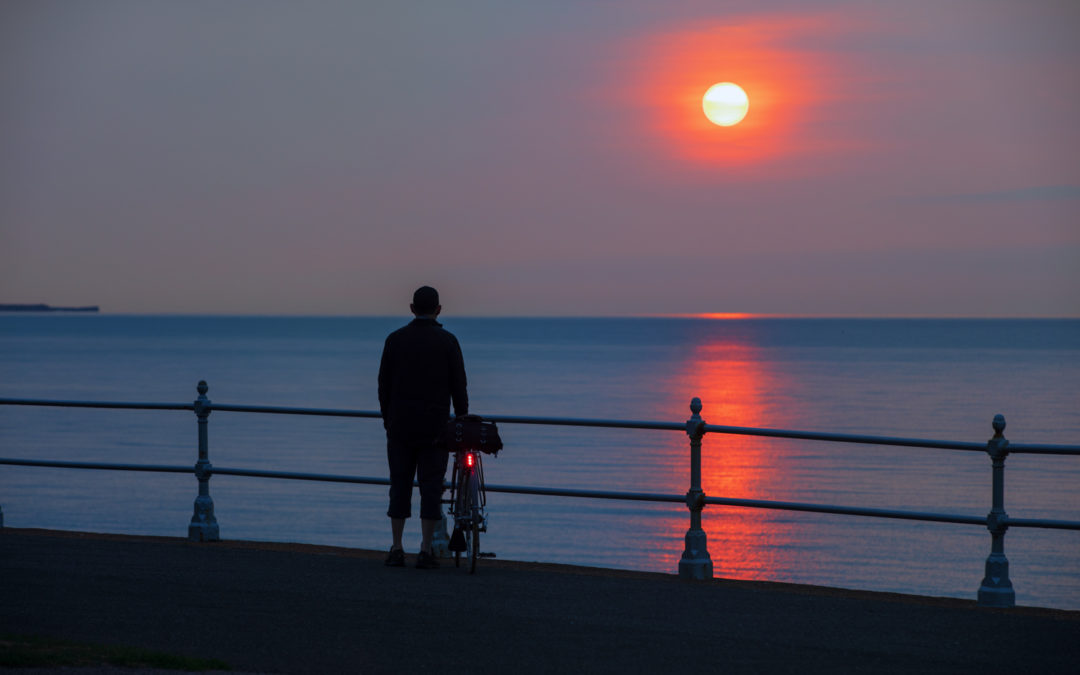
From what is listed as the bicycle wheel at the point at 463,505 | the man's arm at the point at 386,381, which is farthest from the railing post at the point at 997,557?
the man's arm at the point at 386,381

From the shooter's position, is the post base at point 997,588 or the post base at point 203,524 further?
the post base at point 203,524

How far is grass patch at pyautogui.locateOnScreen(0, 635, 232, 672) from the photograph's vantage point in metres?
6.66

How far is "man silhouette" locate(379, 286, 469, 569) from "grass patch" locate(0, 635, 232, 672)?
127 inches

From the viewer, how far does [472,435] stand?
9766 mm

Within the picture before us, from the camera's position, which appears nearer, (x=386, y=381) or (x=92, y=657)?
(x=92, y=657)

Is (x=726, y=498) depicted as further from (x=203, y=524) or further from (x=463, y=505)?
(x=203, y=524)

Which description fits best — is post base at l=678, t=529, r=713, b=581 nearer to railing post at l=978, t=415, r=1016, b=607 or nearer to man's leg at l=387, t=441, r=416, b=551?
railing post at l=978, t=415, r=1016, b=607

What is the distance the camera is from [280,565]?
9.99m

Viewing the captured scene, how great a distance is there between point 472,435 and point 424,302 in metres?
1.06

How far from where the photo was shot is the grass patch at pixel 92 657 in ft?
21.8

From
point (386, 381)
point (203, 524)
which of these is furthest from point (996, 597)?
point (203, 524)

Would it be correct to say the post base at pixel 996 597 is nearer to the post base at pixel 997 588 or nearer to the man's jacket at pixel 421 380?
the post base at pixel 997 588

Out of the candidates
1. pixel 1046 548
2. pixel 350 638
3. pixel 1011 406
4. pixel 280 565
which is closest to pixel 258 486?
pixel 1046 548

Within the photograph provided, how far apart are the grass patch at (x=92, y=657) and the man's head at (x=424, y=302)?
3.69m
